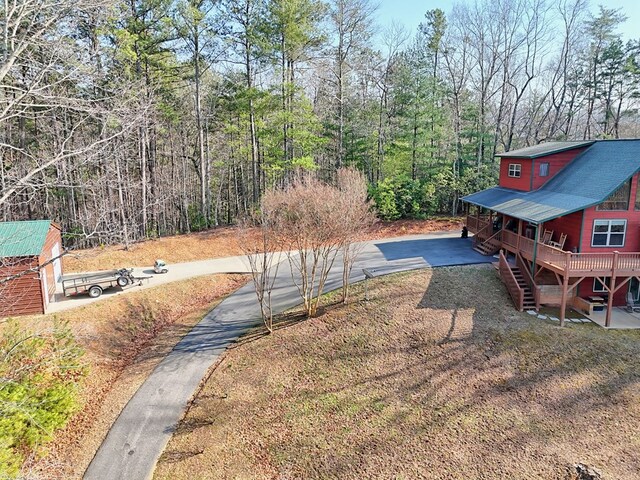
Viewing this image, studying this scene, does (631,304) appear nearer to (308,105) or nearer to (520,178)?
(520,178)

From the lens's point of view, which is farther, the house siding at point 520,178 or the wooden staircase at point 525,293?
the house siding at point 520,178

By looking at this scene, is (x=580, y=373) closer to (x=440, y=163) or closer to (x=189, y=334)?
(x=189, y=334)

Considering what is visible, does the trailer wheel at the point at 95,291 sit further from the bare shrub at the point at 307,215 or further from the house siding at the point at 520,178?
the house siding at the point at 520,178

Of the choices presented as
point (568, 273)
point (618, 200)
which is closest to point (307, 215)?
point (568, 273)

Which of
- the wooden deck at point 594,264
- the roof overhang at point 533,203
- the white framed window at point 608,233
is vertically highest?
the roof overhang at point 533,203

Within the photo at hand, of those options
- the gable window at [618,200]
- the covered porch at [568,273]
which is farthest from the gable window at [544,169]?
the gable window at [618,200]

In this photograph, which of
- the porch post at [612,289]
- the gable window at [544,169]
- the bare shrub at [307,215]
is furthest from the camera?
the gable window at [544,169]

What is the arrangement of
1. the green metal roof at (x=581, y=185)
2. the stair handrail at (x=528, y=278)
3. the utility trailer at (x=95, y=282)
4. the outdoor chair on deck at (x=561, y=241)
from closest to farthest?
the stair handrail at (x=528, y=278) → the green metal roof at (x=581, y=185) → the utility trailer at (x=95, y=282) → the outdoor chair on deck at (x=561, y=241)
